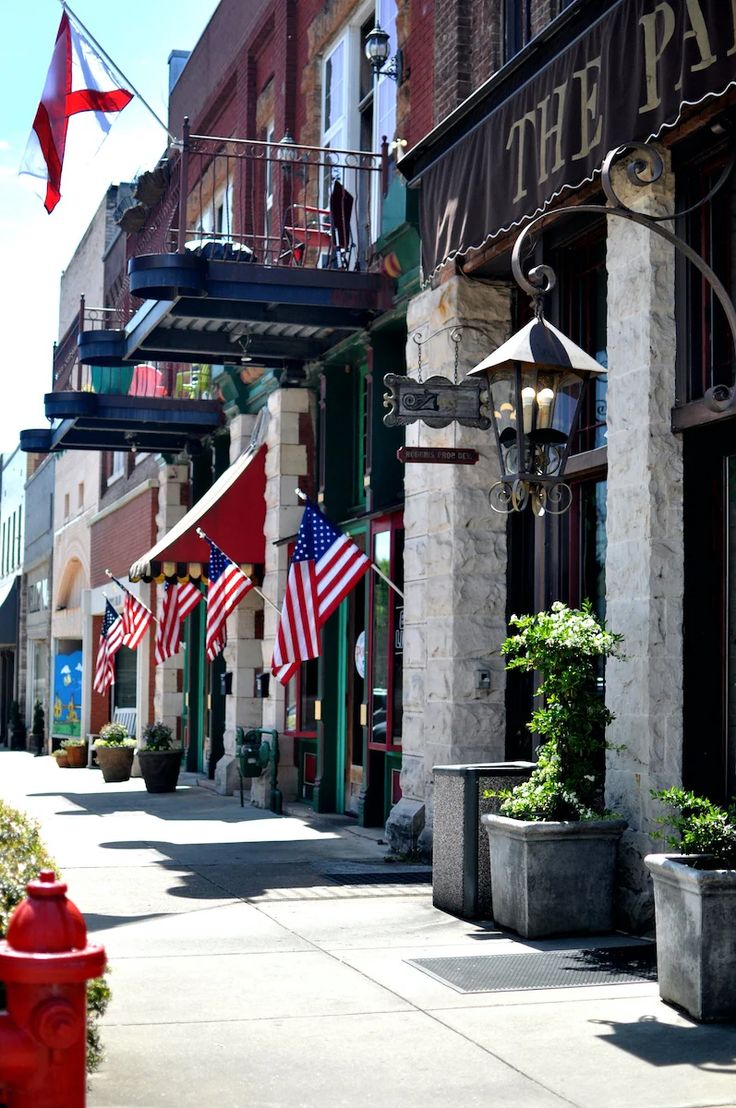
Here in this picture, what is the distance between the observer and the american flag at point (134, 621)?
21587 millimetres

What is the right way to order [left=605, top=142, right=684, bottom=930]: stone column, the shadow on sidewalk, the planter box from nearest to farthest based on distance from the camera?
the shadow on sidewalk < [left=605, top=142, right=684, bottom=930]: stone column < the planter box

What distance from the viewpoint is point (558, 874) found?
8.37 meters

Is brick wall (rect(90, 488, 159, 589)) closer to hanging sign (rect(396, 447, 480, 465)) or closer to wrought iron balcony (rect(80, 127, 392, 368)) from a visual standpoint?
wrought iron balcony (rect(80, 127, 392, 368))

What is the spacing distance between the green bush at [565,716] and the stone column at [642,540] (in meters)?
0.19

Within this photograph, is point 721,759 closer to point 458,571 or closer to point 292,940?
point 292,940

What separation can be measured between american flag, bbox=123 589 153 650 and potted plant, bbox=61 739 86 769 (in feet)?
15.9

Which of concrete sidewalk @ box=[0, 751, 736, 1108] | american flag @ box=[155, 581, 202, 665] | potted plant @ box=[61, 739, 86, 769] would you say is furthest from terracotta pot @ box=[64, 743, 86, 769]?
concrete sidewalk @ box=[0, 751, 736, 1108]

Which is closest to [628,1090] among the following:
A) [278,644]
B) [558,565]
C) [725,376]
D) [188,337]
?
[725,376]

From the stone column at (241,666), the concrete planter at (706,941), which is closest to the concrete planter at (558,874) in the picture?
the concrete planter at (706,941)

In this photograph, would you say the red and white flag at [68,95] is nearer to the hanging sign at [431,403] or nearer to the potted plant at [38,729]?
the hanging sign at [431,403]

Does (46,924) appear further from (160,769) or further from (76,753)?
(76,753)

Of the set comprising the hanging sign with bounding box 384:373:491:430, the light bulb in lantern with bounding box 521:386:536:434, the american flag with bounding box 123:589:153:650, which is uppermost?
the hanging sign with bounding box 384:373:491:430

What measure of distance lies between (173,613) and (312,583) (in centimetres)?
672

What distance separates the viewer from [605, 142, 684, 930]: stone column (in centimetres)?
850
